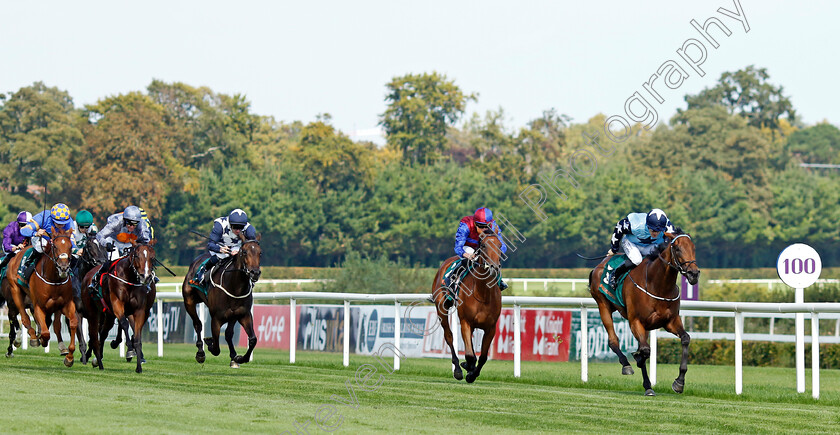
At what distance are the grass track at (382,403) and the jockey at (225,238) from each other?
3.62 ft

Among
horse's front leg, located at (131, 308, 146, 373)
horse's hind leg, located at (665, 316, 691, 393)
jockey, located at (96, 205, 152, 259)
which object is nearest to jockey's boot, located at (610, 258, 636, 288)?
horse's hind leg, located at (665, 316, 691, 393)

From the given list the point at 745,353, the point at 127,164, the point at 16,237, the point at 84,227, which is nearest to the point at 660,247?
the point at 84,227

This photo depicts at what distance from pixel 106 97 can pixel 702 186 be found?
104ft

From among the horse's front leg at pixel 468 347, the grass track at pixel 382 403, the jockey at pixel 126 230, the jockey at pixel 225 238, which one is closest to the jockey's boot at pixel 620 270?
the grass track at pixel 382 403

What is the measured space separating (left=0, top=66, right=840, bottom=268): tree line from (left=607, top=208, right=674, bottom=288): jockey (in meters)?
43.2

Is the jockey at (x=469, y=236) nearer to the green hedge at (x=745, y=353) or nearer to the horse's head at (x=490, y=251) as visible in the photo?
the horse's head at (x=490, y=251)

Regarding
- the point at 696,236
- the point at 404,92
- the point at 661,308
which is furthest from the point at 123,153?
the point at 661,308

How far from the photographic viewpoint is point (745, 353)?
18547mm

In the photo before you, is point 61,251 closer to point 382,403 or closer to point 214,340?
point 214,340

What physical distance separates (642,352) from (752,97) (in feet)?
250

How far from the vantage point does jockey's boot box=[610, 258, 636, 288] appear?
37.3ft

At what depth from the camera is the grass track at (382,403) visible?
24.8ft

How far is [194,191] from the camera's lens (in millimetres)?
58625

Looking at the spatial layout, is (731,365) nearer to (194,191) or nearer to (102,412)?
(102,412)
